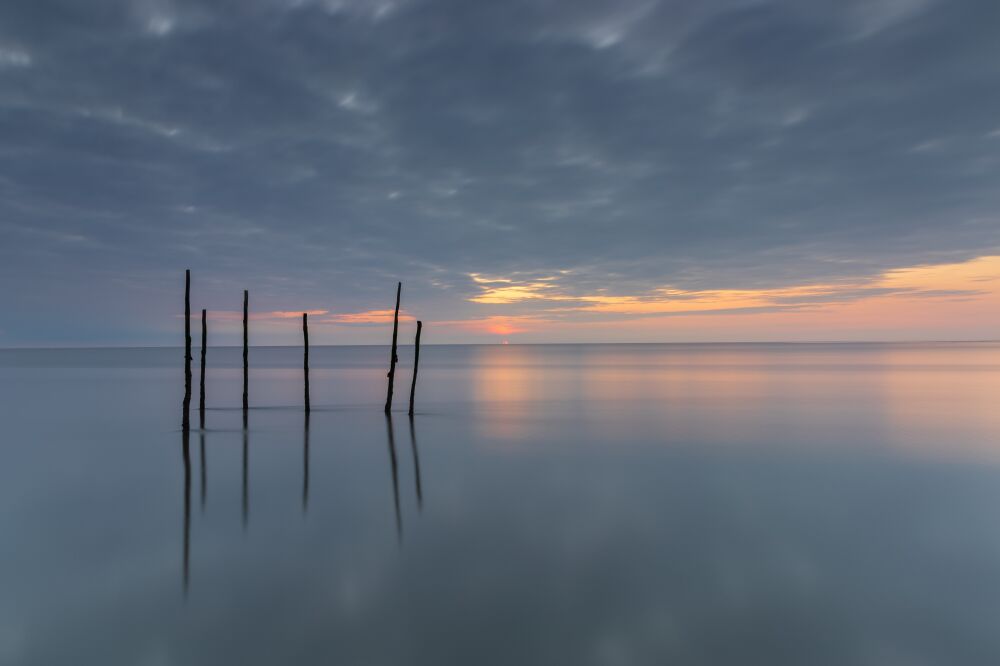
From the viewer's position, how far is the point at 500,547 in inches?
421

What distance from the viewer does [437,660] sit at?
22.7 ft

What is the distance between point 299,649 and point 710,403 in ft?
109

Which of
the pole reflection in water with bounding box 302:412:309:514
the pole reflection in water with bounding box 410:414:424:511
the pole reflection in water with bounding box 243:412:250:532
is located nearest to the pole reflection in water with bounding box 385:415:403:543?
Answer: the pole reflection in water with bounding box 410:414:424:511

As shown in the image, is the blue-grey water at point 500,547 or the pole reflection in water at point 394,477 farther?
the pole reflection in water at point 394,477

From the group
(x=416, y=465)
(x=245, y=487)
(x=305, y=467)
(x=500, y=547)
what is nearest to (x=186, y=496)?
(x=245, y=487)

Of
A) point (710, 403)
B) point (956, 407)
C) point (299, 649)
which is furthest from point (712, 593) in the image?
point (956, 407)

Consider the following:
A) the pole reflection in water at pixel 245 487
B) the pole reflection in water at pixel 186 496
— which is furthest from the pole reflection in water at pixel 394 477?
the pole reflection in water at pixel 186 496

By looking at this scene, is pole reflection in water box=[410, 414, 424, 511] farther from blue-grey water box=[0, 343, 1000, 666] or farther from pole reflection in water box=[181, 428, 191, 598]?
pole reflection in water box=[181, 428, 191, 598]

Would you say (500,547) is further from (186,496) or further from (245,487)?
(186,496)

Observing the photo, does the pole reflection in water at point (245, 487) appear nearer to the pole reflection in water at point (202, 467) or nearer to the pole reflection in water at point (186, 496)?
the pole reflection in water at point (202, 467)

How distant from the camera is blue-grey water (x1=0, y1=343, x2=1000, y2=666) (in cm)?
739

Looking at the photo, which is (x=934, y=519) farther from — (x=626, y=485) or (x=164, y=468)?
(x=164, y=468)

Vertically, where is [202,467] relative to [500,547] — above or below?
above

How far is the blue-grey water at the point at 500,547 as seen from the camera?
7.39 meters
